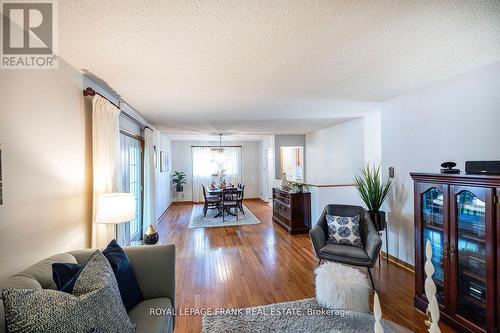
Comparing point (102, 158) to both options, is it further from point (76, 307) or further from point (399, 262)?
point (399, 262)

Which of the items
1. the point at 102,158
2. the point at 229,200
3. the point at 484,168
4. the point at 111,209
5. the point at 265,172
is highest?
the point at 102,158

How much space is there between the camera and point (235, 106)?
3.55 m

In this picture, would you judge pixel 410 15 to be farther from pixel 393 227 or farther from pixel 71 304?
pixel 393 227

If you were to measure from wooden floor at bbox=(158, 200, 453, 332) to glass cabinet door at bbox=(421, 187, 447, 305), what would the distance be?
37cm

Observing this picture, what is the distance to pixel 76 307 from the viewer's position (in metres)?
1.02

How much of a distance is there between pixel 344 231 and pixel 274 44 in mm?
2299

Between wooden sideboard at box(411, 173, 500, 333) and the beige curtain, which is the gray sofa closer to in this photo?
the beige curtain

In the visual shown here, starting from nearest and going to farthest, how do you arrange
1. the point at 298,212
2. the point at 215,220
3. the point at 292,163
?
the point at 298,212
the point at 215,220
the point at 292,163

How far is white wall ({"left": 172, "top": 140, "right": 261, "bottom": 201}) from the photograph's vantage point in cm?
861

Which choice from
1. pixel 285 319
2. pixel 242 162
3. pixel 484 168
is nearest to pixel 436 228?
pixel 484 168

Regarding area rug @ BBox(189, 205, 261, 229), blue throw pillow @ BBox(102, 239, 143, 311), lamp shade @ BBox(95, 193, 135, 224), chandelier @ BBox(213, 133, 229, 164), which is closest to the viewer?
blue throw pillow @ BBox(102, 239, 143, 311)

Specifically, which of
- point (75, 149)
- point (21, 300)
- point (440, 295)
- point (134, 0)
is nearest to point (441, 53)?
point (440, 295)

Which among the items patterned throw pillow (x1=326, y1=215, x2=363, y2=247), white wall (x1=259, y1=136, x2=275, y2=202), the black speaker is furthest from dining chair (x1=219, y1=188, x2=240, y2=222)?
the black speaker

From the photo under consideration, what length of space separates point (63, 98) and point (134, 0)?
116 cm
